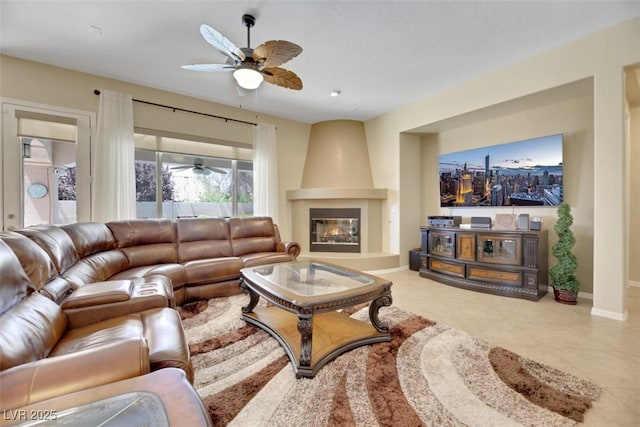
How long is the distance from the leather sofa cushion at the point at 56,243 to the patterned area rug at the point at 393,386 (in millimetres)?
1093

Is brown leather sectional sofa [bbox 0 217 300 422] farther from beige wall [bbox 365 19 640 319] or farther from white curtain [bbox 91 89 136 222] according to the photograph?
Answer: beige wall [bbox 365 19 640 319]

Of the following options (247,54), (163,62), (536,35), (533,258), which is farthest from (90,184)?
(533,258)

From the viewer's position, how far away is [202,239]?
370 centimetres

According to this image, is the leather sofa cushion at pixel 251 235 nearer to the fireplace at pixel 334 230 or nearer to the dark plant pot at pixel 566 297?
the fireplace at pixel 334 230

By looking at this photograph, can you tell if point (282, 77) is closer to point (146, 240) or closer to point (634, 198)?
point (146, 240)

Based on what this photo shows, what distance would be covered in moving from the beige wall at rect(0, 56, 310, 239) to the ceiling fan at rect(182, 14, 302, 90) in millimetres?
1995

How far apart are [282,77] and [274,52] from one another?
0.42m

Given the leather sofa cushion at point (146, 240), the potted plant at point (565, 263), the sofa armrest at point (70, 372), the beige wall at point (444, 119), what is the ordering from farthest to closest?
the leather sofa cushion at point (146, 240), the potted plant at point (565, 263), the beige wall at point (444, 119), the sofa armrest at point (70, 372)

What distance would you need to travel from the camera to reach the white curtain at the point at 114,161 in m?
3.49

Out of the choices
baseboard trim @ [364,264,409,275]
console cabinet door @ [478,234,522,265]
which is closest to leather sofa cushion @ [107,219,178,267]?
baseboard trim @ [364,264,409,275]

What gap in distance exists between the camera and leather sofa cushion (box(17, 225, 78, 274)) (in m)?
1.81

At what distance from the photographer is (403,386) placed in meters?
1.62

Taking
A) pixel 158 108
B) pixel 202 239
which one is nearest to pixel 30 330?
pixel 202 239

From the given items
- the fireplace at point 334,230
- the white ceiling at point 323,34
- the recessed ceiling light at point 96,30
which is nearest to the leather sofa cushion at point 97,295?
the white ceiling at point 323,34
